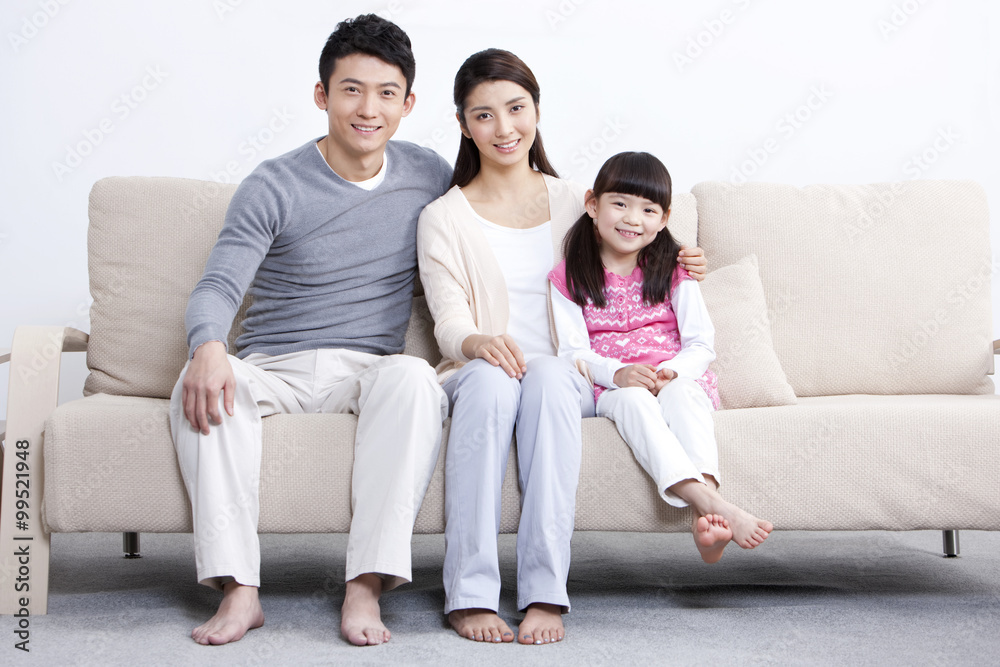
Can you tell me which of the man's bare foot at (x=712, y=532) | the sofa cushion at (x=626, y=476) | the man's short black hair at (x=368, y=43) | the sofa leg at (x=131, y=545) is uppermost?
the man's short black hair at (x=368, y=43)

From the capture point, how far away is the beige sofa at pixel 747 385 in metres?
1.53

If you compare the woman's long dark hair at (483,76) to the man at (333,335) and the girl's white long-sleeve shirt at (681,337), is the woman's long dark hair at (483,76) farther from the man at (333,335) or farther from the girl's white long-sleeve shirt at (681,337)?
the girl's white long-sleeve shirt at (681,337)

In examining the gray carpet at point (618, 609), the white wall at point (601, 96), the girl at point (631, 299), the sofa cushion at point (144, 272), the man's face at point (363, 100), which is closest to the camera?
the gray carpet at point (618, 609)

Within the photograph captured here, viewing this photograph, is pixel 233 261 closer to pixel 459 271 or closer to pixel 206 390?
pixel 206 390

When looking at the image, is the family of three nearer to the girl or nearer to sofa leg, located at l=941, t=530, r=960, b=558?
the girl

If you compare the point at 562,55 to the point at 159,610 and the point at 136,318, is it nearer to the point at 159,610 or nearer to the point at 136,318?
the point at 136,318

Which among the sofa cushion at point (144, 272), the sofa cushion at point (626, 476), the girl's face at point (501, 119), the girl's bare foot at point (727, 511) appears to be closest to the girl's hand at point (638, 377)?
the sofa cushion at point (626, 476)

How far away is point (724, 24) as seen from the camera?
2719mm

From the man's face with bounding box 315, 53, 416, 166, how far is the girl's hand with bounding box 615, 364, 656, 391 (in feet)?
2.21

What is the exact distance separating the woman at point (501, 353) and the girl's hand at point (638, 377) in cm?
7

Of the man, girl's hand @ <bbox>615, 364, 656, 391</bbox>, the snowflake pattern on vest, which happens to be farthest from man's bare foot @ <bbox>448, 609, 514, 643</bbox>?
the snowflake pattern on vest

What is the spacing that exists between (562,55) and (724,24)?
499 mm

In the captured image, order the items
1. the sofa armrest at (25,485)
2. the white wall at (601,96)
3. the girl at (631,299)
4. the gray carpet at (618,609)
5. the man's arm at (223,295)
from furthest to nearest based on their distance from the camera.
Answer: the white wall at (601,96), the girl at (631,299), the sofa armrest at (25,485), the man's arm at (223,295), the gray carpet at (618,609)

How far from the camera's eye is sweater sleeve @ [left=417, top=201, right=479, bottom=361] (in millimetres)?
1769
